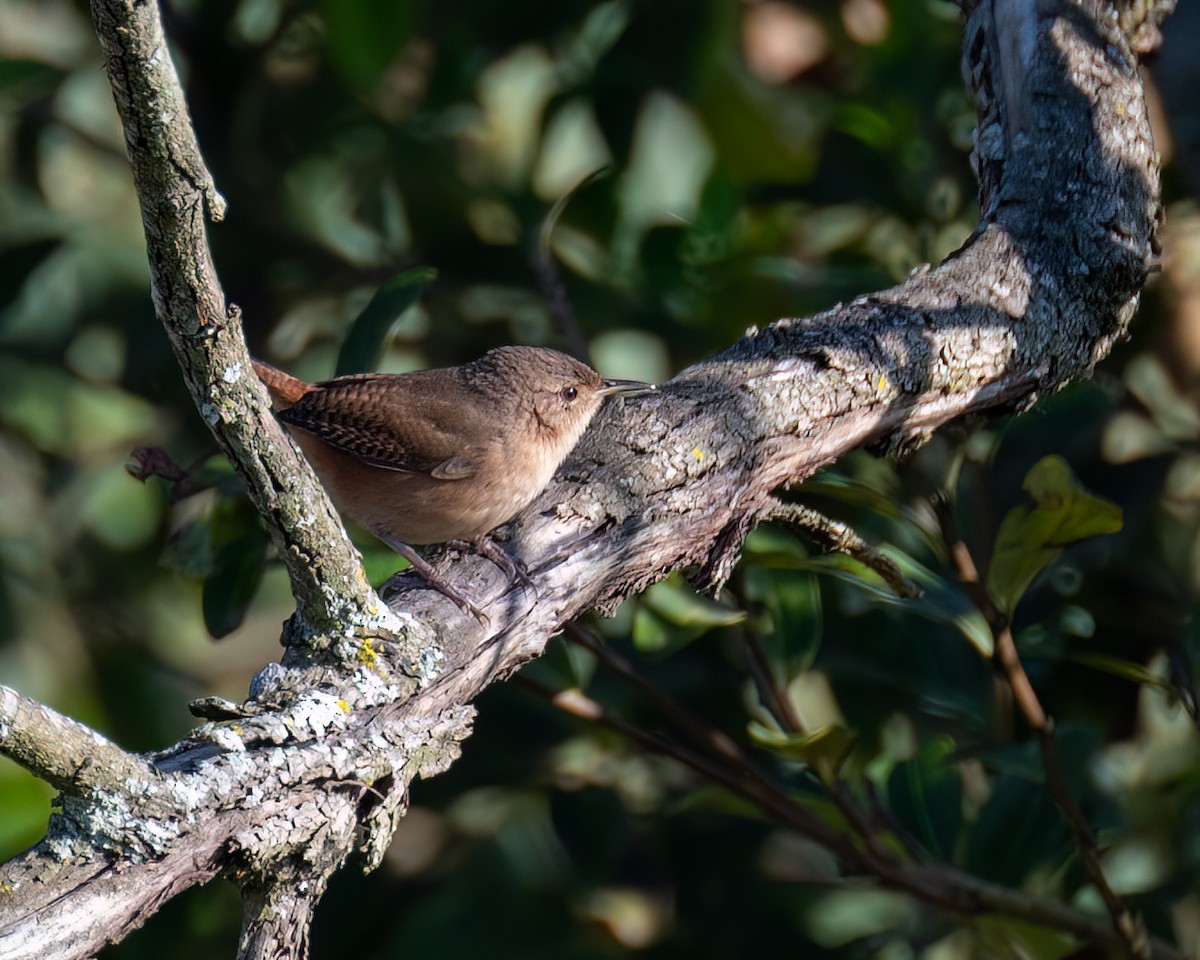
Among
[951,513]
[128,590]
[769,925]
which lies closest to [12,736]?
[951,513]

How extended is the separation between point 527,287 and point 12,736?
3259 mm

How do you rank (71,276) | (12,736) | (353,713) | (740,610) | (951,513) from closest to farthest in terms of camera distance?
(12,736)
(353,713)
(951,513)
(740,610)
(71,276)

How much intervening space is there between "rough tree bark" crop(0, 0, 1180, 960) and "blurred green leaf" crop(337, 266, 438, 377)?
78 cm

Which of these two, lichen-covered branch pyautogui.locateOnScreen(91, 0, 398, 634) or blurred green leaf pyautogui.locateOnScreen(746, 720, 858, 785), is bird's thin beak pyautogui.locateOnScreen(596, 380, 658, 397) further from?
lichen-covered branch pyautogui.locateOnScreen(91, 0, 398, 634)

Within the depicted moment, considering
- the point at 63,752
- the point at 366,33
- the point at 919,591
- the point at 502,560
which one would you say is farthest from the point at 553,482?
the point at 366,33

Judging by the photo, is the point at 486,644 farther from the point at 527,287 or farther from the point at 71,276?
the point at 71,276

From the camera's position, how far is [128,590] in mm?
4785

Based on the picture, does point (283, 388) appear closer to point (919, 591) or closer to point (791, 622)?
point (791, 622)

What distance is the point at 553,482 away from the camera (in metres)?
2.61

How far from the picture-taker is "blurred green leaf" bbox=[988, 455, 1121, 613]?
9.04 ft

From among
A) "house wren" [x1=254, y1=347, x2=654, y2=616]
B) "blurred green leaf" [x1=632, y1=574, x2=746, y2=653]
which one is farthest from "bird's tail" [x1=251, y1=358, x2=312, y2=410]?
"blurred green leaf" [x1=632, y1=574, x2=746, y2=653]

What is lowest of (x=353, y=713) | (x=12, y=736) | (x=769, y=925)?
(x=769, y=925)

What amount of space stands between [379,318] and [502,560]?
1.21 m

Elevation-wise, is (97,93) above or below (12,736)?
above
